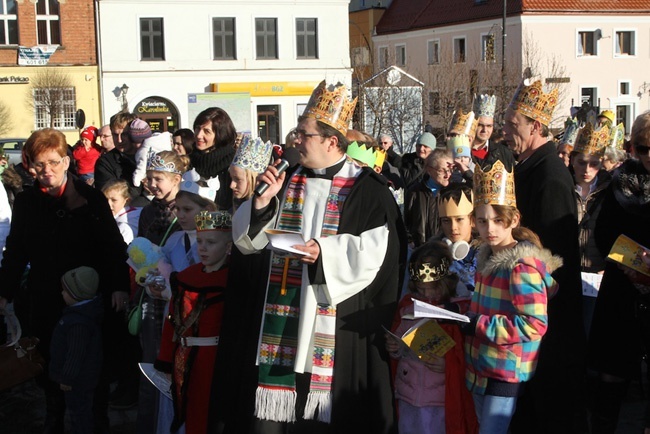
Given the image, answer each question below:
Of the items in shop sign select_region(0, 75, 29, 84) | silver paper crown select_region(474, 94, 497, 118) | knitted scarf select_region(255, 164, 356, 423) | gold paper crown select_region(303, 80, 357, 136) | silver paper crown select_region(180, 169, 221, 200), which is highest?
shop sign select_region(0, 75, 29, 84)

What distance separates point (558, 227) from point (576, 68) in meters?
48.0

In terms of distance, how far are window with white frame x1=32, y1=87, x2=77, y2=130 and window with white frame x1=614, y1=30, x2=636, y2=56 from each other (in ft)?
106

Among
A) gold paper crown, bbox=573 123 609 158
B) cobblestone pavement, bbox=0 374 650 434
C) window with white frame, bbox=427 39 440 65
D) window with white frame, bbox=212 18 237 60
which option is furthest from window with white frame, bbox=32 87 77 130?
gold paper crown, bbox=573 123 609 158

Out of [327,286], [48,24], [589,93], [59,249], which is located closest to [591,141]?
[327,286]

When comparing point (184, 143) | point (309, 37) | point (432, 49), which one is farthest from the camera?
point (432, 49)

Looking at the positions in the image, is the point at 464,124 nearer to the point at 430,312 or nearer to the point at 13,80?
the point at 430,312

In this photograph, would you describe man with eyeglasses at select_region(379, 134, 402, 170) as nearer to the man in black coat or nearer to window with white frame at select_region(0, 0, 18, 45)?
the man in black coat

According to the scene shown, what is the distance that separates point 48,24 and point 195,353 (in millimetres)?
34721

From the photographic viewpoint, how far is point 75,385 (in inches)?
211

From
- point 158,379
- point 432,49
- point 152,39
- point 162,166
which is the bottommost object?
point 158,379

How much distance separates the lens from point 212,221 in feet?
15.7

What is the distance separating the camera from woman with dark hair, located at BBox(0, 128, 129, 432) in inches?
213

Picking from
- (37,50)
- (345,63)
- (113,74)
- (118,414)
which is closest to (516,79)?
(345,63)

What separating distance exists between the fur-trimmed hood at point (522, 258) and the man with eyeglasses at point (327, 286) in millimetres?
465
